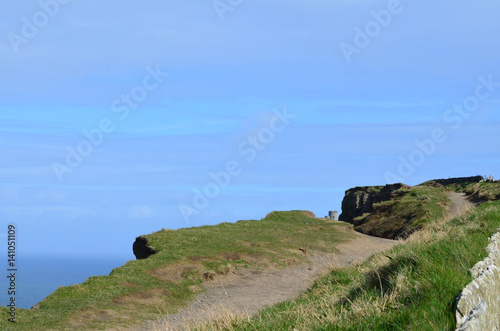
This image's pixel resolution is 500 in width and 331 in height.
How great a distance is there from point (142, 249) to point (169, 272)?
7880 mm

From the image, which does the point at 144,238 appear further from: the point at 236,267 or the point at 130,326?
the point at 130,326

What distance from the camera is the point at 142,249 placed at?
31.4m

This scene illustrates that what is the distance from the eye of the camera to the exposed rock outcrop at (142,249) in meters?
29.7

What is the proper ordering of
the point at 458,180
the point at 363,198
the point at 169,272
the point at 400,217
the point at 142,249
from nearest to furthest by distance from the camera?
1. the point at 169,272
2. the point at 142,249
3. the point at 400,217
4. the point at 363,198
5. the point at 458,180

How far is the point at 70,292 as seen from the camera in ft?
66.5

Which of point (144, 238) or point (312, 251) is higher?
point (144, 238)

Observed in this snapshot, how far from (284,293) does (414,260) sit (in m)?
11.8

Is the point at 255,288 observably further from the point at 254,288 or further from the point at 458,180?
the point at 458,180

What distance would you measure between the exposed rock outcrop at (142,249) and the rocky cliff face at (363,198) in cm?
5654

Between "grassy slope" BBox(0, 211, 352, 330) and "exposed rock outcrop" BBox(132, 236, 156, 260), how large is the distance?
53cm

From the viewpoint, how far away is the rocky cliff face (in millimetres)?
84125

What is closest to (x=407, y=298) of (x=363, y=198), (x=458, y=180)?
(x=363, y=198)

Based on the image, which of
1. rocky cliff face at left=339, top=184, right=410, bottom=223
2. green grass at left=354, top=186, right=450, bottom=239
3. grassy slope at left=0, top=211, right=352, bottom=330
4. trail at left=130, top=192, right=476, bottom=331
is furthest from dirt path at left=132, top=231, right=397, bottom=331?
rocky cliff face at left=339, top=184, right=410, bottom=223

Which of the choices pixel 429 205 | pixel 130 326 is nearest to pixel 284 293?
pixel 130 326
